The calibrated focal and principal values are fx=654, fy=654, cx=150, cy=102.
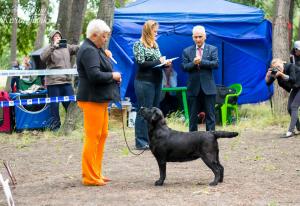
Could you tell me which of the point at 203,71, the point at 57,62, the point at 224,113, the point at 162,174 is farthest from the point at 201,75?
the point at 224,113

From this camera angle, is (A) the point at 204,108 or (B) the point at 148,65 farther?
(A) the point at 204,108

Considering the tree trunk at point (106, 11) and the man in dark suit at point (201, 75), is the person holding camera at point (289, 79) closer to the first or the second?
the man in dark suit at point (201, 75)

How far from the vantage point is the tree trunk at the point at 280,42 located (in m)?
13.4

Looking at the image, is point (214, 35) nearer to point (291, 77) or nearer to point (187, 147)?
point (291, 77)

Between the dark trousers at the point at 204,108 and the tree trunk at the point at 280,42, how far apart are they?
4.17 m

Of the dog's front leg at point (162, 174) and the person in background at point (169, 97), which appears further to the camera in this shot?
the person in background at point (169, 97)

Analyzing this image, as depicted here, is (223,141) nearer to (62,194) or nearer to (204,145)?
(204,145)

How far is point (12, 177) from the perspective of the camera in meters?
7.28

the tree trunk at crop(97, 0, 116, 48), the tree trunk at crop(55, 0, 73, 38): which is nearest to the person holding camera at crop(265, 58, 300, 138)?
the tree trunk at crop(97, 0, 116, 48)

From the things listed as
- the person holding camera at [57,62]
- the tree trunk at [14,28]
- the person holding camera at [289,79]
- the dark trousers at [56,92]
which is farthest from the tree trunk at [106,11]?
the tree trunk at [14,28]

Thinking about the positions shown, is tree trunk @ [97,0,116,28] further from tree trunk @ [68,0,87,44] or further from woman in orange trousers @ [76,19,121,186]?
woman in orange trousers @ [76,19,121,186]

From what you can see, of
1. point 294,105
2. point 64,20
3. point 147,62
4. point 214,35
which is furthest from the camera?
point 64,20

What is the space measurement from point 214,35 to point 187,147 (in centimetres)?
775

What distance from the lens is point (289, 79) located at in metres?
10.5
